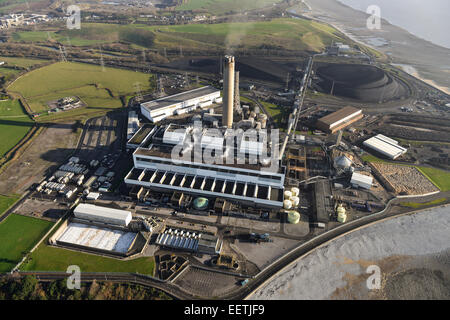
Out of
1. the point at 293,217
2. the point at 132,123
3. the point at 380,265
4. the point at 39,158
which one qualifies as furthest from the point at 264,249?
the point at 39,158

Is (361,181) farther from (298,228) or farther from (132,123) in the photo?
(132,123)

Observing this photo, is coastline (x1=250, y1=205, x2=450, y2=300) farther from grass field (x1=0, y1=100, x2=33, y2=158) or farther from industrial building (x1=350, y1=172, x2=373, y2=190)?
grass field (x1=0, y1=100, x2=33, y2=158)

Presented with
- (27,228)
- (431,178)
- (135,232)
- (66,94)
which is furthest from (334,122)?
(66,94)

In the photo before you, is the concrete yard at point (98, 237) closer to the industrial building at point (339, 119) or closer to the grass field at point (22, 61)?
the industrial building at point (339, 119)

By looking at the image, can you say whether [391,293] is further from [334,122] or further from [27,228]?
[27,228]
